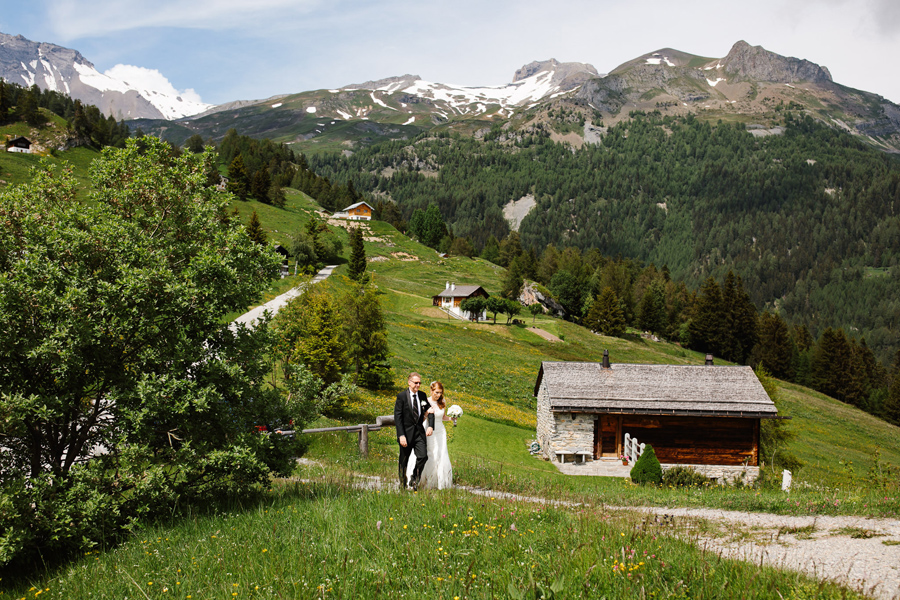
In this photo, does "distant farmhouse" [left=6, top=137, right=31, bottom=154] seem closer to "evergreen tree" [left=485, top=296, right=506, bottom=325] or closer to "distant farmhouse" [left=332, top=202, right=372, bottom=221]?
"distant farmhouse" [left=332, top=202, right=372, bottom=221]

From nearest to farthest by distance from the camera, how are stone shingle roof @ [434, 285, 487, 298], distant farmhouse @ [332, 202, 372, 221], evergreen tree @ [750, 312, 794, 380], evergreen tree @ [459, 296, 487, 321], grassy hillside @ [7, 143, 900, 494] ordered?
1. grassy hillside @ [7, 143, 900, 494]
2. evergreen tree @ [459, 296, 487, 321]
3. stone shingle roof @ [434, 285, 487, 298]
4. evergreen tree @ [750, 312, 794, 380]
5. distant farmhouse @ [332, 202, 372, 221]

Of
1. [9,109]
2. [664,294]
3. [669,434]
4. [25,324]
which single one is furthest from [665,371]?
[9,109]

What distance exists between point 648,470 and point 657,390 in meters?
9.11

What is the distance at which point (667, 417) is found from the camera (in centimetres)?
2912

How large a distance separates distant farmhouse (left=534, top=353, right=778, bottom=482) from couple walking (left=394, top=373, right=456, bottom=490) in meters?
18.4

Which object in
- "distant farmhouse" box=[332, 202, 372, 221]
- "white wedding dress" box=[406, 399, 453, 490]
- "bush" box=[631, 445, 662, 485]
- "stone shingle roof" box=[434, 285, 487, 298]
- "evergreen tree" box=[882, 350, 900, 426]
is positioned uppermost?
"distant farmhouse" box=[332, 202, 372, 221]

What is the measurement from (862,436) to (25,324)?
75.1 meters

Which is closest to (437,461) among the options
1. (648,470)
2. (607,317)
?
(648,470)

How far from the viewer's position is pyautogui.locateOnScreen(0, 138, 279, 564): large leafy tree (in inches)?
266

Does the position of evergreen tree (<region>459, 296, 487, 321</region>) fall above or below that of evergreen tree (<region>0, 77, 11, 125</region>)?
below

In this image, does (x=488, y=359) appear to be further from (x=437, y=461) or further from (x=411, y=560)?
(x=411, y=560)

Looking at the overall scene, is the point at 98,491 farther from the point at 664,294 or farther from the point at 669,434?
the point at 664,294

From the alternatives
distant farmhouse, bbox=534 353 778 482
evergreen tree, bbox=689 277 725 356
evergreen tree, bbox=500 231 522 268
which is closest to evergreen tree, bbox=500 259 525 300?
evergreen tree, bbox=689 277 725 356

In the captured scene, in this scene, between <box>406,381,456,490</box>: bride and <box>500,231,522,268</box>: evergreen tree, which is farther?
<box>500,231,522,268</box>: evergreen tree
